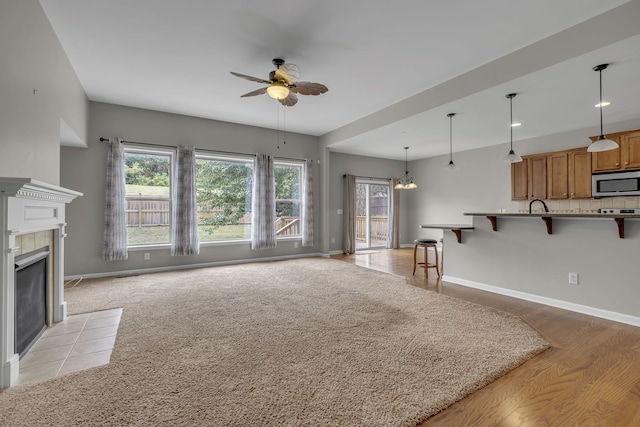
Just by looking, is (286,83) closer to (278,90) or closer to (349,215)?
(278,90)

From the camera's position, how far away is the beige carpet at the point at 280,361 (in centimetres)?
159

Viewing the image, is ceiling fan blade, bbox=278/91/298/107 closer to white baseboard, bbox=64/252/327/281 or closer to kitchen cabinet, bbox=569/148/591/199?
white baseboard, bbox=64/252/327/281

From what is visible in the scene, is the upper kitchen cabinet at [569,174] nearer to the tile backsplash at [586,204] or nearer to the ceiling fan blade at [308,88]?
the tile backsplash at [586,204]

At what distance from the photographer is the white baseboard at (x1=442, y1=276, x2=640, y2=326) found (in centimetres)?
297

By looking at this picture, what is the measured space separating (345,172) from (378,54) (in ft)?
14.6

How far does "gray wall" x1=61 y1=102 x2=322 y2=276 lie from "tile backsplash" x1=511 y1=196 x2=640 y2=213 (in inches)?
239

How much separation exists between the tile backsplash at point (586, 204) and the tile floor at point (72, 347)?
7723 millimetres

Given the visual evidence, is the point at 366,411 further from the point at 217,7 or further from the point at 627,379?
the point at 217,7

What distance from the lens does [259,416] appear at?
1549 millimetres

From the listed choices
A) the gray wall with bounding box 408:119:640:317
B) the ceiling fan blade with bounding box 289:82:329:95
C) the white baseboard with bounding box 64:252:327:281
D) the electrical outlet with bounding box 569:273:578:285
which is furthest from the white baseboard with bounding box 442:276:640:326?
the ceiling fan blade with bounding box 289:82:329:95

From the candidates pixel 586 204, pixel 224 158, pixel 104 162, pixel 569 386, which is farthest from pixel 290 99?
pixel 586 204

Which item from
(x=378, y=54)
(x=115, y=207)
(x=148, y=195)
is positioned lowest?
(x=115, y=207)

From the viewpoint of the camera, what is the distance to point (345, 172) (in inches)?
303

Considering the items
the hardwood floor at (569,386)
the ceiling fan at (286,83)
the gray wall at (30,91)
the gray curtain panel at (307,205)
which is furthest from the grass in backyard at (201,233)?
the hardwood floor at (569,386)
